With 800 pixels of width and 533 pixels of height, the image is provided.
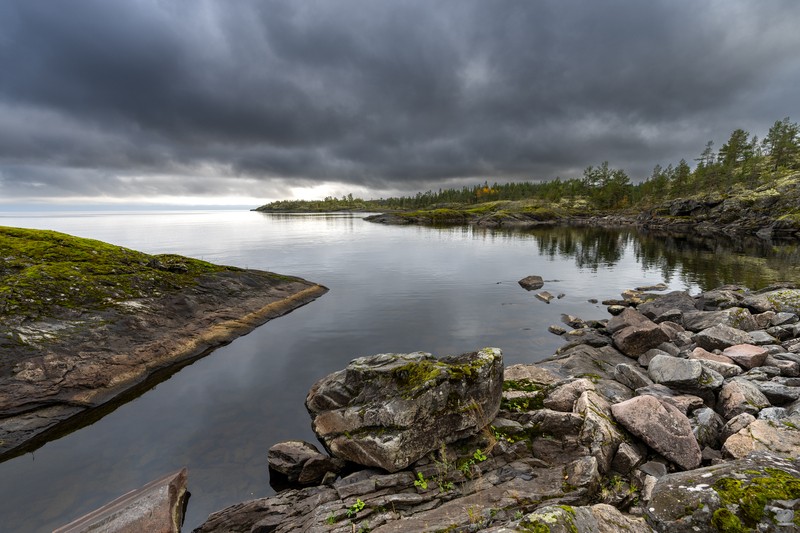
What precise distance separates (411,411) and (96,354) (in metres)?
18.0

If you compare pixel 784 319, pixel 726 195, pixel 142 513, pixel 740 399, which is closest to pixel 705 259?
pixel 784 319

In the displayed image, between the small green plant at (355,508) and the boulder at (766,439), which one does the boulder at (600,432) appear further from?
the small green plant at (355,508)

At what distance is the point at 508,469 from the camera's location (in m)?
9.57

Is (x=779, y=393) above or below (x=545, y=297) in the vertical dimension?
above

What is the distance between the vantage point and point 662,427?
31.0 feet

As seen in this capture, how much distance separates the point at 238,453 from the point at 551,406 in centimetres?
1205

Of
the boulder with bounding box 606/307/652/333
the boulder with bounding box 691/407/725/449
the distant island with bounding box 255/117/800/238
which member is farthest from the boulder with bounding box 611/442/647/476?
the distant island with bounding box 255/117/800/238

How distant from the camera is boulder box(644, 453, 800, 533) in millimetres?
4828

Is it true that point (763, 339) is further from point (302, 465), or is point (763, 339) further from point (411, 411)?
point (302, 465)

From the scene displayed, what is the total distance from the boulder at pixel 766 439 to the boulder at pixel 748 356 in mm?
6991

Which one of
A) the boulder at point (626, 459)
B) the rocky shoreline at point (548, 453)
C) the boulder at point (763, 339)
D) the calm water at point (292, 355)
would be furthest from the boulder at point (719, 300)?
the boulder at point (626, 459)

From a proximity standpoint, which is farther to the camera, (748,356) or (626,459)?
→ (748,356)

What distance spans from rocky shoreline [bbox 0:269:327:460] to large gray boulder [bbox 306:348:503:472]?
11.6 m

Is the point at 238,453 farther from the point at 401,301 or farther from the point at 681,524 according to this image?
the point at 401,301
